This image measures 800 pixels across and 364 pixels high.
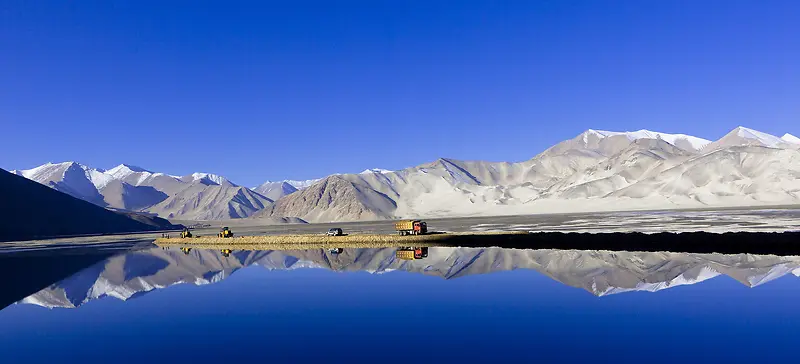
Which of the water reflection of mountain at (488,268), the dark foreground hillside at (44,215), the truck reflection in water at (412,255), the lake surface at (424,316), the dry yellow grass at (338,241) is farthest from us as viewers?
the dark foreground hillside at (44,215)

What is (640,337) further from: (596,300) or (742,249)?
(742,249)

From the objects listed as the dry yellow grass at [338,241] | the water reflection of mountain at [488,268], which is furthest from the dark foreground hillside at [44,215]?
the water reflection of mountain at [488,268]

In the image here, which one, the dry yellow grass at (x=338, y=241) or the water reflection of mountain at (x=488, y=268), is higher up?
the dry yellow grass at (x=338, y=241)

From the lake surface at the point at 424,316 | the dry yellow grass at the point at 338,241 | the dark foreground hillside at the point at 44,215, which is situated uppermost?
the dark foreground hillside at the point at 44,215

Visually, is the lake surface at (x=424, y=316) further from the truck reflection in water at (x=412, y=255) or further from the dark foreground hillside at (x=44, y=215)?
the dark foreground hillside at (x=44, y=215)

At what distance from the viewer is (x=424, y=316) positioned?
60.4ft

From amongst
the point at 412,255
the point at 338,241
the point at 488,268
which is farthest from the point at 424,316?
the point at 338,241

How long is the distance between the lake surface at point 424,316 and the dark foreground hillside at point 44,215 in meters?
135

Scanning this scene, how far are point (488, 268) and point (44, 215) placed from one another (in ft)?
573

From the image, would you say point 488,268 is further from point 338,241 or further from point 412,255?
point 338,241

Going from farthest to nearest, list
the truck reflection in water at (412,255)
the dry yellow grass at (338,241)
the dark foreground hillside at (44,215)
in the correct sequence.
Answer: the dark foreground hillside at (44,215) < the dry yellow grass at (338,241) < the truck reflection in water at (412,255)

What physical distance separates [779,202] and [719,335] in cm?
18626

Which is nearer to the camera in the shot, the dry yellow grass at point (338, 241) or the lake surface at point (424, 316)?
the lake surface at point (424, 316)

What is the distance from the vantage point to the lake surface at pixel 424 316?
13797 millimetres
